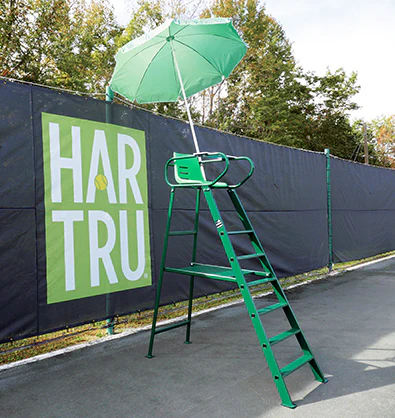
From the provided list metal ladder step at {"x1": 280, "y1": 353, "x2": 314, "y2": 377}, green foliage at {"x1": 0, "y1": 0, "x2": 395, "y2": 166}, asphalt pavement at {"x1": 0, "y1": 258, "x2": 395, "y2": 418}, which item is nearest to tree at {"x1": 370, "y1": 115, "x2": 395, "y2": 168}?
green foliage at {"x1": 0, "y1": 0, "x2": 395, "y2": 166}

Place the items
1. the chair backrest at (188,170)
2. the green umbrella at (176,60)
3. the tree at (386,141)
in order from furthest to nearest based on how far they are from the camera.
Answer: the tree at (386,141) → the green umbrella at (176,60) → the chair backrest at (188,170)

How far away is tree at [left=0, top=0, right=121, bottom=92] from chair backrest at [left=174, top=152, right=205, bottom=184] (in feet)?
50.9

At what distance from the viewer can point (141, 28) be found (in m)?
22.1

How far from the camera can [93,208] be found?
11.9 feet

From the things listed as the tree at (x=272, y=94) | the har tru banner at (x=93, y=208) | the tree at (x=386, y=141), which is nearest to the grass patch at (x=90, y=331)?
the har tru banner at (x=93, y=208)

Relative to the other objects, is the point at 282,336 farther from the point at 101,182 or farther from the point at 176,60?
the point at 176,60

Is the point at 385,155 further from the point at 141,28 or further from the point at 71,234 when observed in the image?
the point at 71,234

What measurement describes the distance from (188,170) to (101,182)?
0.94m

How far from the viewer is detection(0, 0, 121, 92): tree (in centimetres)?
1619

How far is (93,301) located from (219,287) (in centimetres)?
187

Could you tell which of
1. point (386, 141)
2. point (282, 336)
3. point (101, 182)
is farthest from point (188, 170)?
point (386, 141)

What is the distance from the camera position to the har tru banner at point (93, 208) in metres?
3.35

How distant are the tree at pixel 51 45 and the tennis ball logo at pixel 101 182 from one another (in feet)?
48.6

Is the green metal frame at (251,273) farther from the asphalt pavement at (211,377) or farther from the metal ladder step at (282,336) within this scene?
the asphalt pavement at (211,377)
